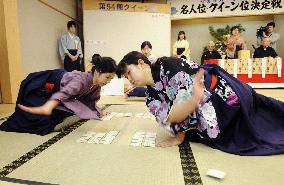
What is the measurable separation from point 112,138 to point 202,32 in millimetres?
6966

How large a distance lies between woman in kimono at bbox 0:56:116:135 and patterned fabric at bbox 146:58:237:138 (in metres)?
0.47

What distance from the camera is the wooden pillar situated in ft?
12.9

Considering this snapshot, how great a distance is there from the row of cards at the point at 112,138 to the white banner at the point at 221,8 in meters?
5.83

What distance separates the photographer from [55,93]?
213cm

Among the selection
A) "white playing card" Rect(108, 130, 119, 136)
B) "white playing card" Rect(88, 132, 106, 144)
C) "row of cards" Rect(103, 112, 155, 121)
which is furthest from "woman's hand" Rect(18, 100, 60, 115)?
"row of cards" Rect(103, 112, 155, 121)

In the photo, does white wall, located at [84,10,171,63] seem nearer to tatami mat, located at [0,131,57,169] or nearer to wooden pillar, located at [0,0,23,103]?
wooden pillar, located at [0,0,23,103]

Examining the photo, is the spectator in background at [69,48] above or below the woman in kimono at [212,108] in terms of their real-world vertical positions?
above

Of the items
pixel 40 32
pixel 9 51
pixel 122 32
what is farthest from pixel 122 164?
→ pixel 122 32

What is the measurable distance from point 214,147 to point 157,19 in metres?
5.59

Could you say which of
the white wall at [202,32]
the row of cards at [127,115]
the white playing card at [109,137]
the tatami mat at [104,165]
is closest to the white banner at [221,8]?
the white wall at [202,32]

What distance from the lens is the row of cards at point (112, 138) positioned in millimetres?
1904

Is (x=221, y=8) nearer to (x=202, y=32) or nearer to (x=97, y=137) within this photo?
(x=202, y=32)

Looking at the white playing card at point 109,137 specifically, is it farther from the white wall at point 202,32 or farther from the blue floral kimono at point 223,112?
the white wall at point 202,32

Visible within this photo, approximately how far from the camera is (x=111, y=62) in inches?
81.4
